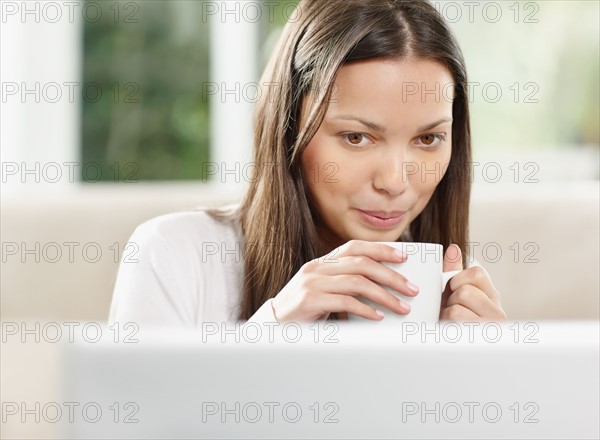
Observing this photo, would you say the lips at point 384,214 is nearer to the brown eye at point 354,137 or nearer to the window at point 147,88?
the brown eye at point 354,137

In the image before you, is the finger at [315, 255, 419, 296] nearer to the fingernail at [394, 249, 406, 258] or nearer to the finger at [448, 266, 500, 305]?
the fingernail at [394, 249, 406, 258]

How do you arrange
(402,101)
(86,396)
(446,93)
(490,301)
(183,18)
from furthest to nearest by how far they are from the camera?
1. (183,18)
2. (446,93)
3. (402,101)
4. (490,301)
5. (86,396)

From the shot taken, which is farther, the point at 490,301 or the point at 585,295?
the point at 585,295

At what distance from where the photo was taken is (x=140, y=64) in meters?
3.28

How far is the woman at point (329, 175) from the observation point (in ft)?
3.59

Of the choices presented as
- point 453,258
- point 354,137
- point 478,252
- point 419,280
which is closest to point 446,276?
point 453,258

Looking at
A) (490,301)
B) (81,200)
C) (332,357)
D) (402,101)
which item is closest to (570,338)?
(332,357)

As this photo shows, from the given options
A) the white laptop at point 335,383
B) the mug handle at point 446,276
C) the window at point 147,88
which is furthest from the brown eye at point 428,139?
the window at point 147,88

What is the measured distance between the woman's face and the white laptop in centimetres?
63

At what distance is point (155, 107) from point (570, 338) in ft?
9.78

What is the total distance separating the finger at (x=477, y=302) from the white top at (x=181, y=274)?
471 mm

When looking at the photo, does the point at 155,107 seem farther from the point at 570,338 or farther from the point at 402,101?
the point at 570,338

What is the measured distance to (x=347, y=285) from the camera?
852mm

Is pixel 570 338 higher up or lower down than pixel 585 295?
higher up
